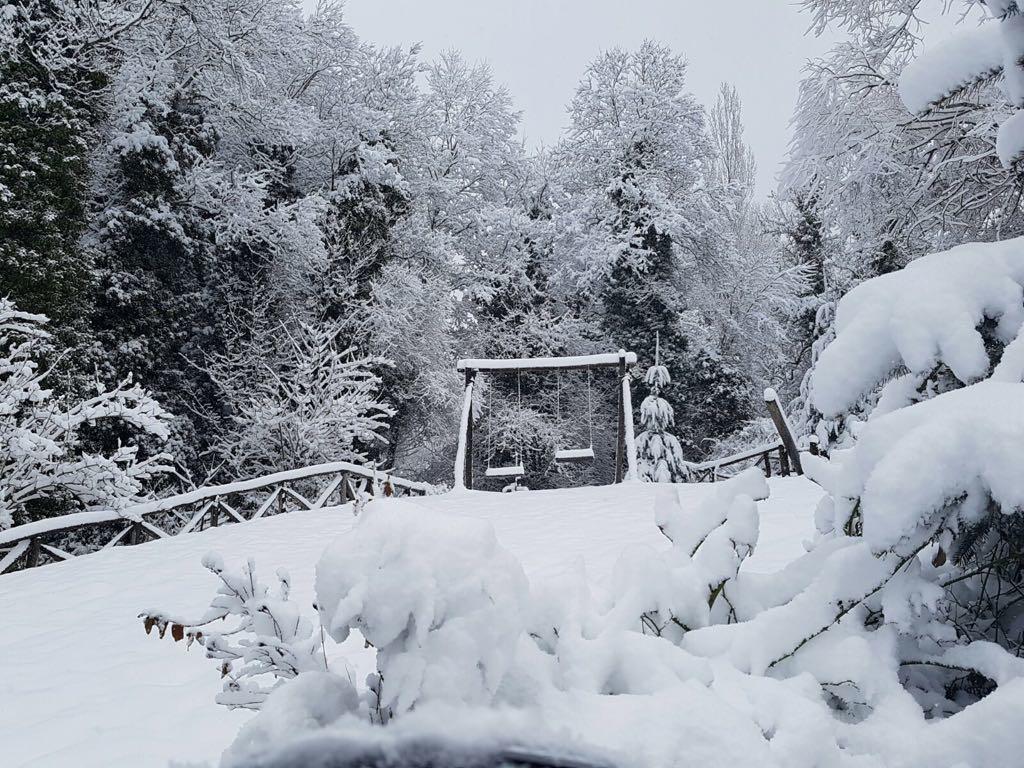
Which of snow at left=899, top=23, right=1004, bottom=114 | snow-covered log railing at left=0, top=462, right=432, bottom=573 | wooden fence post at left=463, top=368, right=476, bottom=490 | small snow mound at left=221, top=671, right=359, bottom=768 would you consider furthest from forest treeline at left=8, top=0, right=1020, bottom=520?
small snow mound at left=221, top=671, right=359, bottom=768

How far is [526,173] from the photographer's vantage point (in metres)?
21.1

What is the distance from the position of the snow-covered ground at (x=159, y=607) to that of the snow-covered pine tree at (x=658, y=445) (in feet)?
18.3

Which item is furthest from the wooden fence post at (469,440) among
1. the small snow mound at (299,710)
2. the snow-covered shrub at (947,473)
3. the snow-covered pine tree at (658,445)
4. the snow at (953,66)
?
the small snow mound at (299,710)

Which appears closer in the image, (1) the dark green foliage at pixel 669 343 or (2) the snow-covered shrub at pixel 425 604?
(2) the snow-covered shrub at pixel 425 604

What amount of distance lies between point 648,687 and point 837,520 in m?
0.62

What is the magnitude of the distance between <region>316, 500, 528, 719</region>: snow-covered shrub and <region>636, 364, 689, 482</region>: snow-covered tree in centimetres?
1291

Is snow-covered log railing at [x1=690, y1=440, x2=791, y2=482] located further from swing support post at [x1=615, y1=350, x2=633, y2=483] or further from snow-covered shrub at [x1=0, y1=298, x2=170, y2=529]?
snow-covered shrub at [x1=0, y1=298, x2=170, y2=529]

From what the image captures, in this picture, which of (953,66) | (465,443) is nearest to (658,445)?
(465,443)

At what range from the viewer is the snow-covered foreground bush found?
2.75 ft

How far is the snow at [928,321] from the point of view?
1327mm

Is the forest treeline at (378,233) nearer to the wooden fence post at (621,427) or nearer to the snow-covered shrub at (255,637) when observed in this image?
the wooden fence post at (621,427)

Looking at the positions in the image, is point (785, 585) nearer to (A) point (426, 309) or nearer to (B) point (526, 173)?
(A) point (426, 309)

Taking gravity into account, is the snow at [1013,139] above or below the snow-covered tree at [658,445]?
above

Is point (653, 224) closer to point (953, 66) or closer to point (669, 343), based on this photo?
point (669, 343)
